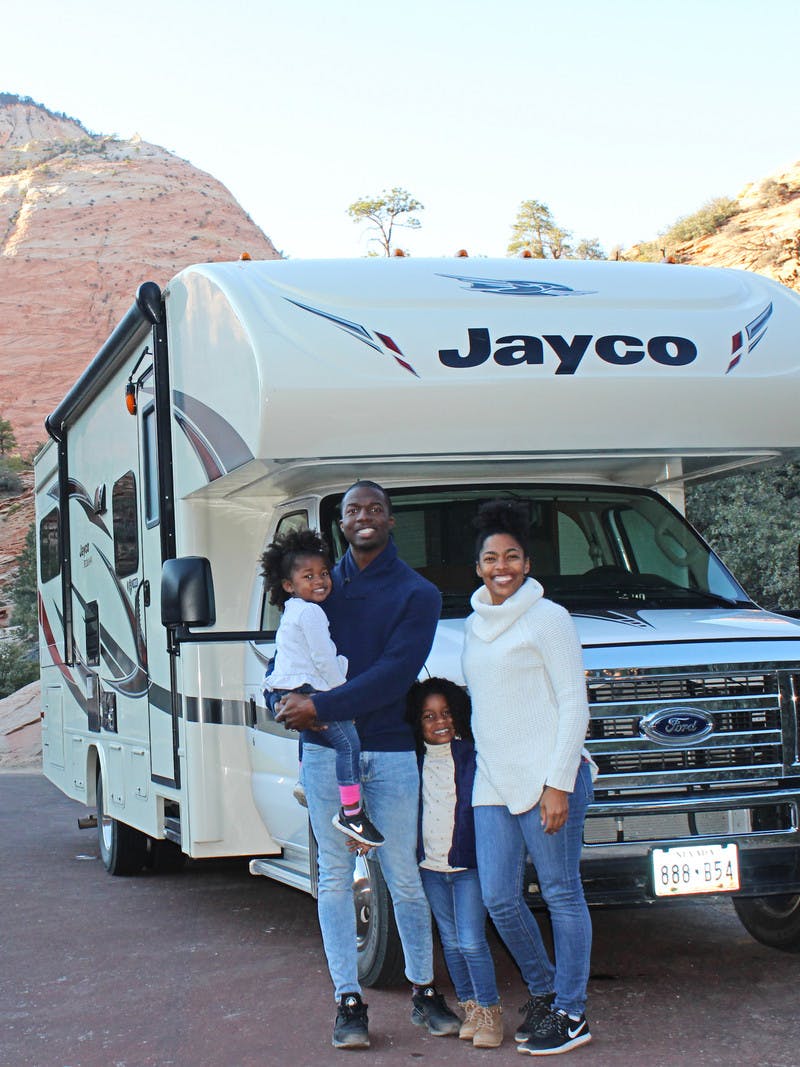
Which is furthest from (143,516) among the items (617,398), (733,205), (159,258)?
(159,258)

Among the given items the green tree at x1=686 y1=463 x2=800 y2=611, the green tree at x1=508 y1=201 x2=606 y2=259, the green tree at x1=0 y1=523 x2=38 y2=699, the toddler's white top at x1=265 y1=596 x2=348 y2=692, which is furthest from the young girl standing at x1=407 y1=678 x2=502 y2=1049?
the green tree at x1=508 y1=201 x2=606 y2=259

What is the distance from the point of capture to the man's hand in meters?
5.02

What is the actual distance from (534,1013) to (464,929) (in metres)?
0.38

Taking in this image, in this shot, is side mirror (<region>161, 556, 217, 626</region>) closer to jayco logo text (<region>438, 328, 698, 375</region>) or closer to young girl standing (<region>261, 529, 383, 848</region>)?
young girl standing (<region>261, 529, 383, 848</region>)

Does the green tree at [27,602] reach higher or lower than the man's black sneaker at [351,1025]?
higher

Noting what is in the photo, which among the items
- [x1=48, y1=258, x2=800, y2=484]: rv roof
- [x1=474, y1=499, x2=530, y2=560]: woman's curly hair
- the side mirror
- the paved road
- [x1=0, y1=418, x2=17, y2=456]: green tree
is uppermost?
[x1=0, y1=418, x2=17, y2=456]: green tree

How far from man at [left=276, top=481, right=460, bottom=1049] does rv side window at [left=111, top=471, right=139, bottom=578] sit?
3.09 metres

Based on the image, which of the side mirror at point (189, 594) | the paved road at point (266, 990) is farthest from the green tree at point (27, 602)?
the side mirror at point (189, 594)

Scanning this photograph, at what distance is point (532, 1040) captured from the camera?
16.2 ft

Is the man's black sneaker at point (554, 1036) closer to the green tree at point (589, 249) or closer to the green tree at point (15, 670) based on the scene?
the green tree at point (15, 670)

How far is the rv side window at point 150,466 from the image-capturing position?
25.0 ft

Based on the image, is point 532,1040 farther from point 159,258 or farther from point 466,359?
point 159,258

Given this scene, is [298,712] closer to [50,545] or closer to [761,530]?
[50,545]

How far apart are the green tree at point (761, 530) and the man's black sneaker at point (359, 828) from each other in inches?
400
